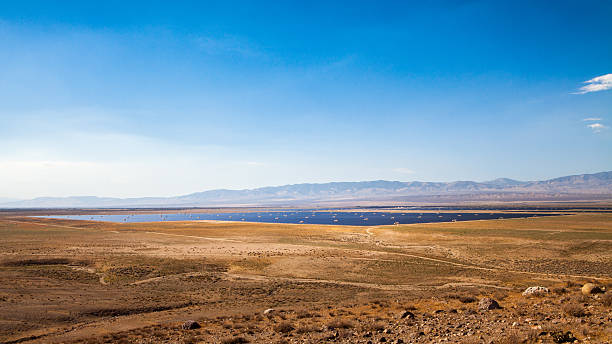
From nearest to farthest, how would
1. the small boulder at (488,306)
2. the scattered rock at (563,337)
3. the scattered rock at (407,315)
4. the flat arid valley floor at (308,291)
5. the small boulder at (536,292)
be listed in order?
1. the scattered rock at (563,337)
2. the flat arid valley floor at (308,291)
3. the scattered rock at (407,315)
4. the small boulder at (488,306)
5. the small boulder at (536,292)

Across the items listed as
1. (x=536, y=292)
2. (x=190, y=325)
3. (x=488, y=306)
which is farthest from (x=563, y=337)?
(x=190, y=325)

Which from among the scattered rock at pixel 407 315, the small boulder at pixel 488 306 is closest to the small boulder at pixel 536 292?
the small boulder at pixel 488 306

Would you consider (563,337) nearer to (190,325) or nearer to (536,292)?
(536,292)

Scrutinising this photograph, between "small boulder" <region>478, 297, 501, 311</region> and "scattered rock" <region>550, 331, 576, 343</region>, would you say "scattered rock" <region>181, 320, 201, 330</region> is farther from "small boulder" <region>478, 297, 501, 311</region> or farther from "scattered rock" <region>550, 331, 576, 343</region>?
"scattered rock" <region>550, 331, 576, 343</region>

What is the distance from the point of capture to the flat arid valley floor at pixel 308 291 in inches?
532

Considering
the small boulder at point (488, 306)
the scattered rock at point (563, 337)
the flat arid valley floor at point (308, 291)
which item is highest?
the scattered rock at point (563, 337)

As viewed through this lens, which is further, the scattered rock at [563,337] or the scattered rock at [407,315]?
the scattered rock at [407,315]

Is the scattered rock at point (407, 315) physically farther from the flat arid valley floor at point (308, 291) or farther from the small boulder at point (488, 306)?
the small boulder at point (488, 306)

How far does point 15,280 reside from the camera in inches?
1013

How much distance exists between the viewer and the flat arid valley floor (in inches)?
532

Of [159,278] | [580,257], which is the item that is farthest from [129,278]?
[580,257]

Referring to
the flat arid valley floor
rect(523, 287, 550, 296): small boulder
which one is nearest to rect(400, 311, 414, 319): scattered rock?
the flat arid valley floor

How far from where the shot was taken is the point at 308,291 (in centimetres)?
2492

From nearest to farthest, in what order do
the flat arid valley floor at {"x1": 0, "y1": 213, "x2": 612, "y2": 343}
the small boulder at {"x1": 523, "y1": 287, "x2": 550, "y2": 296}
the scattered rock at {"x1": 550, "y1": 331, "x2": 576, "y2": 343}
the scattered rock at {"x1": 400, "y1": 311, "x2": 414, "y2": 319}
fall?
the scattered rock at {"x1": 550, "y1": 331, "x2": 576, "y2": 343} → the flat arid valley floor at {"x1": 0, "y1": 213, "x2": 612, "y2": 343} → the scattered rock at {"x1": 400, "y1": 311, "x2": 414, "y2": 319} → the small boulder at {"x1": 523, "y1": 287, "x2": 550, "y2": 296}
